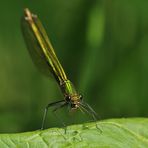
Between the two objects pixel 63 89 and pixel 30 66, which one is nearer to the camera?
pixel 63 89

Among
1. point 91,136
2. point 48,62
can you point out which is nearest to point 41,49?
point 48,62

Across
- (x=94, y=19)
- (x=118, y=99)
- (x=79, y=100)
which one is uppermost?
(x=94, y=19)

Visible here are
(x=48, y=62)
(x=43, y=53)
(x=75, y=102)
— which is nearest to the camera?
(x=75, y=102)

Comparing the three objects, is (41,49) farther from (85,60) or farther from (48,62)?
(85,60)

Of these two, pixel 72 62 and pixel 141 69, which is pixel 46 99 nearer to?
pixel 72 62

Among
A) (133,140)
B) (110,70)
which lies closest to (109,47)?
(110,70)

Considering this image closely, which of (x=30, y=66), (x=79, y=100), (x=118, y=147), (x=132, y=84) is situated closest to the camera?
(x=118, y=147)

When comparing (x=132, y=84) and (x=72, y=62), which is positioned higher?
(x=72, y=62)
